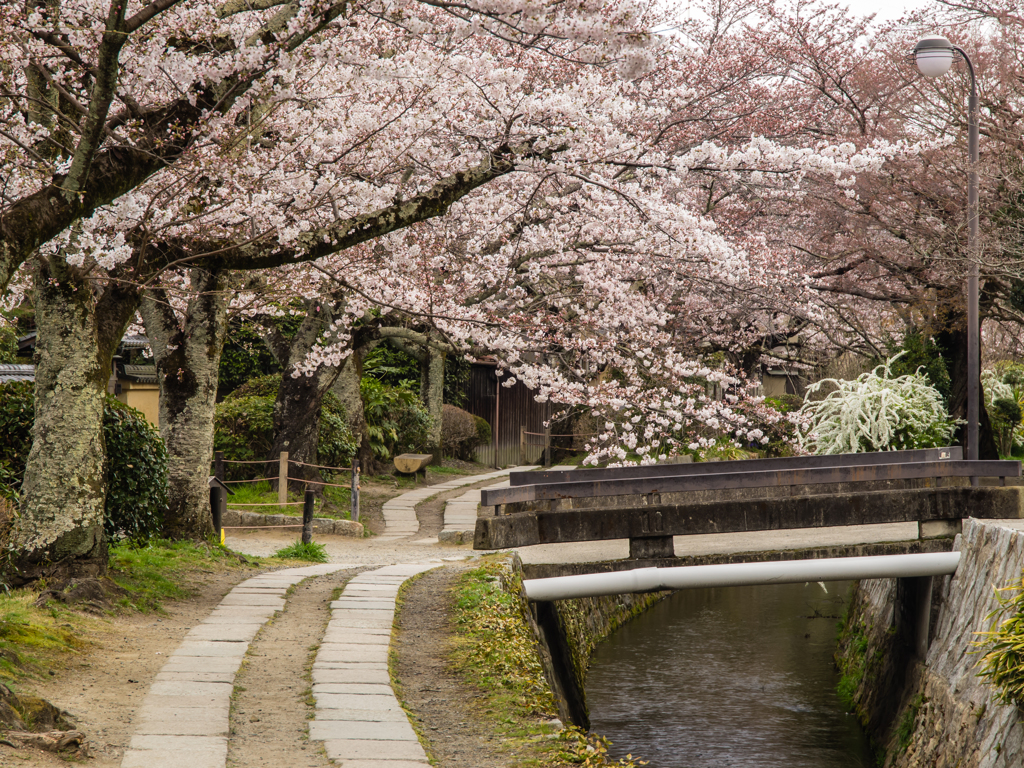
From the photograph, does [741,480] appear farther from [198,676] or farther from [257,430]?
[257,430]

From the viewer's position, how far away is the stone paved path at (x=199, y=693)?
163 inches

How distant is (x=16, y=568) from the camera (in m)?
6.82

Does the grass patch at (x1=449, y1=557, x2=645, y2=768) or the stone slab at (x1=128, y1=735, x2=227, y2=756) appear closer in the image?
the stone slab at (x1=128, y1=735, x2=227, y2=756)

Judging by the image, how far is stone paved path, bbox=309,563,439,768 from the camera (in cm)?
428

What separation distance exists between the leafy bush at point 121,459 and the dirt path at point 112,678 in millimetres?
1528

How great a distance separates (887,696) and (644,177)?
7224 millimetres

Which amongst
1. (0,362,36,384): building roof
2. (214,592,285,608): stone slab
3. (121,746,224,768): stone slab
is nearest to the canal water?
(214,592,285,608): stone slab

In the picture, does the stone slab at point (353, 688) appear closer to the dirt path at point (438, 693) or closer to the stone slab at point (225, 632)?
the dirt path at point (438, 693)

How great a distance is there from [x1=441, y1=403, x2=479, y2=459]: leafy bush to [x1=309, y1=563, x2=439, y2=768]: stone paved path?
13971mm

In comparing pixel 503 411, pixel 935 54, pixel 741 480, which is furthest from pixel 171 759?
pixel 503 411

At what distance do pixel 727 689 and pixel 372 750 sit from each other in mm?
6472

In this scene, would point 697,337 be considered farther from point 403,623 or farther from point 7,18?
point 7,18

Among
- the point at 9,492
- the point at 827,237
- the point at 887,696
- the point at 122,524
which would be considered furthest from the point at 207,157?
the point at 827,237

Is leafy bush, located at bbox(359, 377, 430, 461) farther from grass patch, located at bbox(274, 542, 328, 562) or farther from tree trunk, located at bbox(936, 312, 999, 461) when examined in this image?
tree trunk, located at bbox(936, 312, 999, 461)
